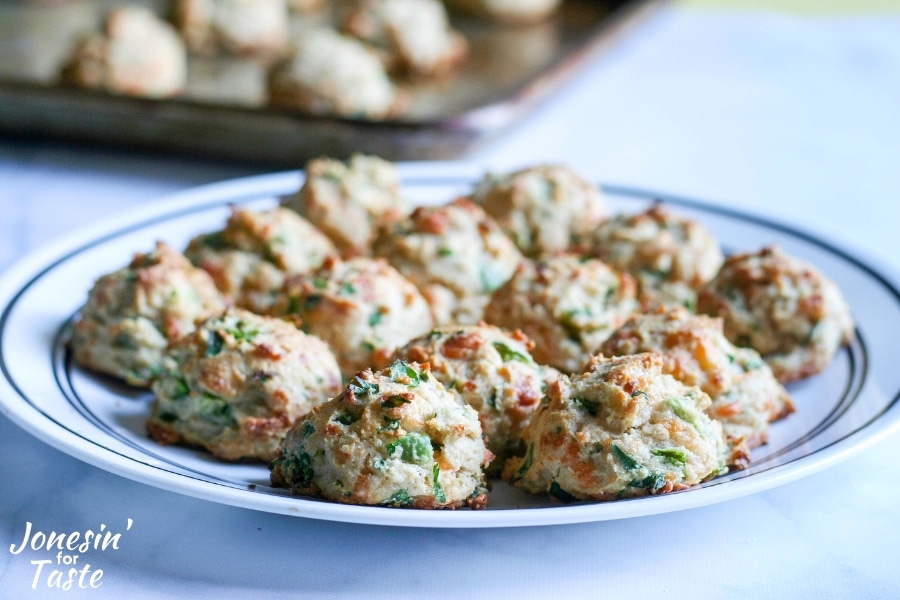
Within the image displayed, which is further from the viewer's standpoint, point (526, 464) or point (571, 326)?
point (571, 326)

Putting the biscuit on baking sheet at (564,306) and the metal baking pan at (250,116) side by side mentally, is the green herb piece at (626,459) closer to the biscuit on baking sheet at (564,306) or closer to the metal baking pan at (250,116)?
the biscuit on baking sheet at (564,306)

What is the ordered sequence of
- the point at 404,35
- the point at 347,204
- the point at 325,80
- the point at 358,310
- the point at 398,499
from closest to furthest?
the point at 398,499, the point at 358,310, the point at 347,204, the point at 325,80, the point at 404,35

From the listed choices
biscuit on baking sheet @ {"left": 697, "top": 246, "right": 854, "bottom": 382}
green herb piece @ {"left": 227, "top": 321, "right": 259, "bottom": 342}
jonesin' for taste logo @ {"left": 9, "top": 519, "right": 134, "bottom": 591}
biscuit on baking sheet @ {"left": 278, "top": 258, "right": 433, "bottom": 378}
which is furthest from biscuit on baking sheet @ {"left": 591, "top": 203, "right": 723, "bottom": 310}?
jonesin' for taste logo @ {"left": 9, "top": 519, "right": 134, "bottom": 591}

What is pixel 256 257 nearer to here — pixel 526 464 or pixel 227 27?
pixel 526 464

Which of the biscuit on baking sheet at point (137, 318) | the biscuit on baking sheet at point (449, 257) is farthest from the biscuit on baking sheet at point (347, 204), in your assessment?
the biscuit on baking sheet at point (137, 318)

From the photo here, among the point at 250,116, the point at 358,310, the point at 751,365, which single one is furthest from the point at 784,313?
the point at 250,116

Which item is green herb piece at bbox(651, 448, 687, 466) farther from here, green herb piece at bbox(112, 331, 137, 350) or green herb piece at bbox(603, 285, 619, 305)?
green herb piece at bbox(112, 331, 137, 350)

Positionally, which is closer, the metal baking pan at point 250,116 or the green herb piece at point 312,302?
the green herb piece at point 312,302
